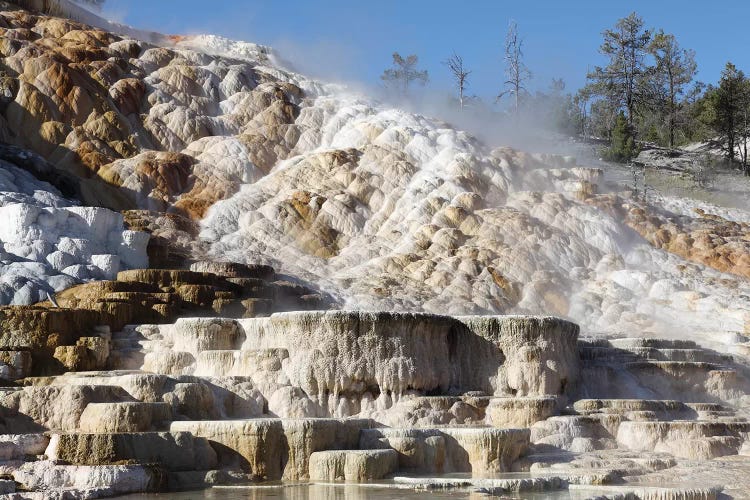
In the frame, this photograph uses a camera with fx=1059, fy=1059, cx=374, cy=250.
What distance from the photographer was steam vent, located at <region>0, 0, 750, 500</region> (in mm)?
14797

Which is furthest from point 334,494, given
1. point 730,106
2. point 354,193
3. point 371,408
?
point 730,106

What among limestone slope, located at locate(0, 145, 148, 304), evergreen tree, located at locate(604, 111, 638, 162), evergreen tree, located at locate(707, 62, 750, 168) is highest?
evergreen tree, located at locate(707, 62, 750, 168)

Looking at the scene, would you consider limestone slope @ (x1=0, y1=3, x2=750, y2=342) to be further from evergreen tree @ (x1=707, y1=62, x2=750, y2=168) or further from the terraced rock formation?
evergreen tree @ (x1=707, y1=62, x2=750, y2=168)

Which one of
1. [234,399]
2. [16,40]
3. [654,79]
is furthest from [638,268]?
[654,79]

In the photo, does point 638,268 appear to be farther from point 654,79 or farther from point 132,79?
point 654,79

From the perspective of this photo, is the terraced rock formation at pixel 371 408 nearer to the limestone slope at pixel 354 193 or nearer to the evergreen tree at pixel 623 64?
the limestone slope at pixel 354 193

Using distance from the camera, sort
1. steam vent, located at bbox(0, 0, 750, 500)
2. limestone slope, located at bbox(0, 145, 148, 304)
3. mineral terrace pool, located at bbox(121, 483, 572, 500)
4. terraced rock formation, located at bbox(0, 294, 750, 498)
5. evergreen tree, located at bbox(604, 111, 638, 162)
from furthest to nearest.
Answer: evergreen tree, located at bbox(604, 111, 638, 162), limestone slope, located at bbox(0, 145, 148, 304), steam vent, located at bbox(0, 0, 750, 500), terraced rock formation, located at bbox(0, 294, 750, 498), mineral terrace pool, located at bbox(121, 483, 572, 500)

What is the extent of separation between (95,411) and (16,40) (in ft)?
76.5

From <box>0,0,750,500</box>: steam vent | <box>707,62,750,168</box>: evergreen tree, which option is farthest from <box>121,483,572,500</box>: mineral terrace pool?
<box>707,62,750,168</box>: evergreen tree

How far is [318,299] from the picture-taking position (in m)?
25.6

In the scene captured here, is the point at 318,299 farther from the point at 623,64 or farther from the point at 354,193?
the point at 623,64

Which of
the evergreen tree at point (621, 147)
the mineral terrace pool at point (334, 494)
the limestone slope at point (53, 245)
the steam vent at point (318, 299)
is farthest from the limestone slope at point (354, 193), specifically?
the mineral terrace pool at point (334, 494)

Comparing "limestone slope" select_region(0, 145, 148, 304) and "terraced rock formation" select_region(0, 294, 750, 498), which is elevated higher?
"limestone slope" select_region(0, 145, 148, 304)

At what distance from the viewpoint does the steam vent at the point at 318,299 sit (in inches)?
583
